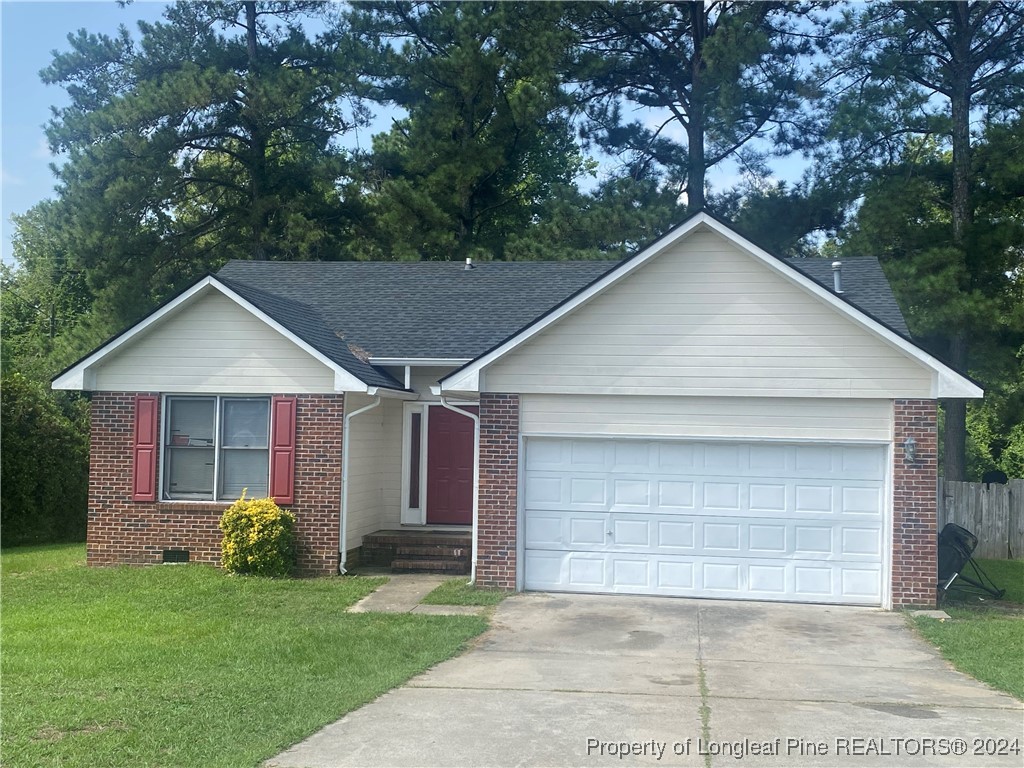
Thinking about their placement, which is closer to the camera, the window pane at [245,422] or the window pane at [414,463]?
the window pane at [245,422]

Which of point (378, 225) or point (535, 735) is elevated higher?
point (378, 225)

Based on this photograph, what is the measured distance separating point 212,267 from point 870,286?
21.4 meters

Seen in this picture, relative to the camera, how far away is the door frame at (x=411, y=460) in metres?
16.5

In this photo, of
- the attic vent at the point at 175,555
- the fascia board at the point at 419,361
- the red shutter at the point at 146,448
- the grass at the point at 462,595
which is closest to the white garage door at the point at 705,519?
the grass at the point at 462,595

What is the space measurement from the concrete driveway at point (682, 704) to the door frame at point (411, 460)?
201 inches

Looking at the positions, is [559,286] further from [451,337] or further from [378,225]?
[378,225]

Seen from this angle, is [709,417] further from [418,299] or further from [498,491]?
[418,299]

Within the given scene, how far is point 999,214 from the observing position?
24.3 m

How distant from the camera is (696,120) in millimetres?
29078

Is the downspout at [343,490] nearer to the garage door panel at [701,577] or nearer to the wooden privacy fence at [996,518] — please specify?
the garage door panel at [701,577]

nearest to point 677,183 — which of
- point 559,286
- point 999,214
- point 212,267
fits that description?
point 999,214

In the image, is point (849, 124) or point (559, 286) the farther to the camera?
point (849, 124)

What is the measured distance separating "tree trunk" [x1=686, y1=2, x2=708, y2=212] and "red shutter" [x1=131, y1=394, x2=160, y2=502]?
59.2 feet

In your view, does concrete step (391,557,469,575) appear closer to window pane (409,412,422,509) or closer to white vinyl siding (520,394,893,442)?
window pane (409,412,422,509)
